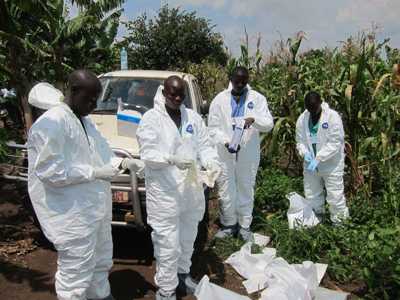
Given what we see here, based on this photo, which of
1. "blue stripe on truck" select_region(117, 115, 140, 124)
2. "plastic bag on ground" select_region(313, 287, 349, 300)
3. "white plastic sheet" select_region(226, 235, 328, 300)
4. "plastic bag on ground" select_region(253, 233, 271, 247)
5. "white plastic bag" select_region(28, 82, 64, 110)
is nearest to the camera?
"white plastic bag" select_region(28, 82, 64, 110)

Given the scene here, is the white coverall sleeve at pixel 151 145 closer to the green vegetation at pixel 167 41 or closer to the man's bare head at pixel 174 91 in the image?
the man's bare head at pixel 174 91

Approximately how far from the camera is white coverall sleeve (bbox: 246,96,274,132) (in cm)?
507

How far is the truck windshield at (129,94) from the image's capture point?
5.57m

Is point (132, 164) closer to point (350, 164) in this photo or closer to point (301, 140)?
point (301, 140)

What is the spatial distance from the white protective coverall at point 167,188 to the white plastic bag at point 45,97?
0.74m

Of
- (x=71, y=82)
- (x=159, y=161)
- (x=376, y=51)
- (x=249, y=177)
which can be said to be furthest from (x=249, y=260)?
(x=376, y=51)

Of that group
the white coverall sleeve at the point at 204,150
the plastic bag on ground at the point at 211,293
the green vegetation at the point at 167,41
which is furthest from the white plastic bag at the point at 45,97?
the green vegetation at the point at 167,41

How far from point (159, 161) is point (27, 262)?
2105 millimetres

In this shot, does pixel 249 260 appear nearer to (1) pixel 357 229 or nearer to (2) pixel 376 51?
(1) pixel 357 229

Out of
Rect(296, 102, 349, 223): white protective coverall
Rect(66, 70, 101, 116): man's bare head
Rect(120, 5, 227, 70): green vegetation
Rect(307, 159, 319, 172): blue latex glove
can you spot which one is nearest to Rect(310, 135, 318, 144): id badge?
Rect(296, 102, 349, 223): white protective coverall

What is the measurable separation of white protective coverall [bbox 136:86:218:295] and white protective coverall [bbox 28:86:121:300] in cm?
49

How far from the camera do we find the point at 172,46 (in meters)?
19.8

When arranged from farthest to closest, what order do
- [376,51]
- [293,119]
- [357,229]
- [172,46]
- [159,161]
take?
[172,46]
[293,119]
[376,51]
[357,229]
[159,161]

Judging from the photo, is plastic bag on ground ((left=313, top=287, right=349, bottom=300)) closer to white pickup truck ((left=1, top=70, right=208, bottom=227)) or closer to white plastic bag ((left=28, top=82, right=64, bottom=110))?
white pickup truck ((left=1, top=70, right=208, bottom=227))
